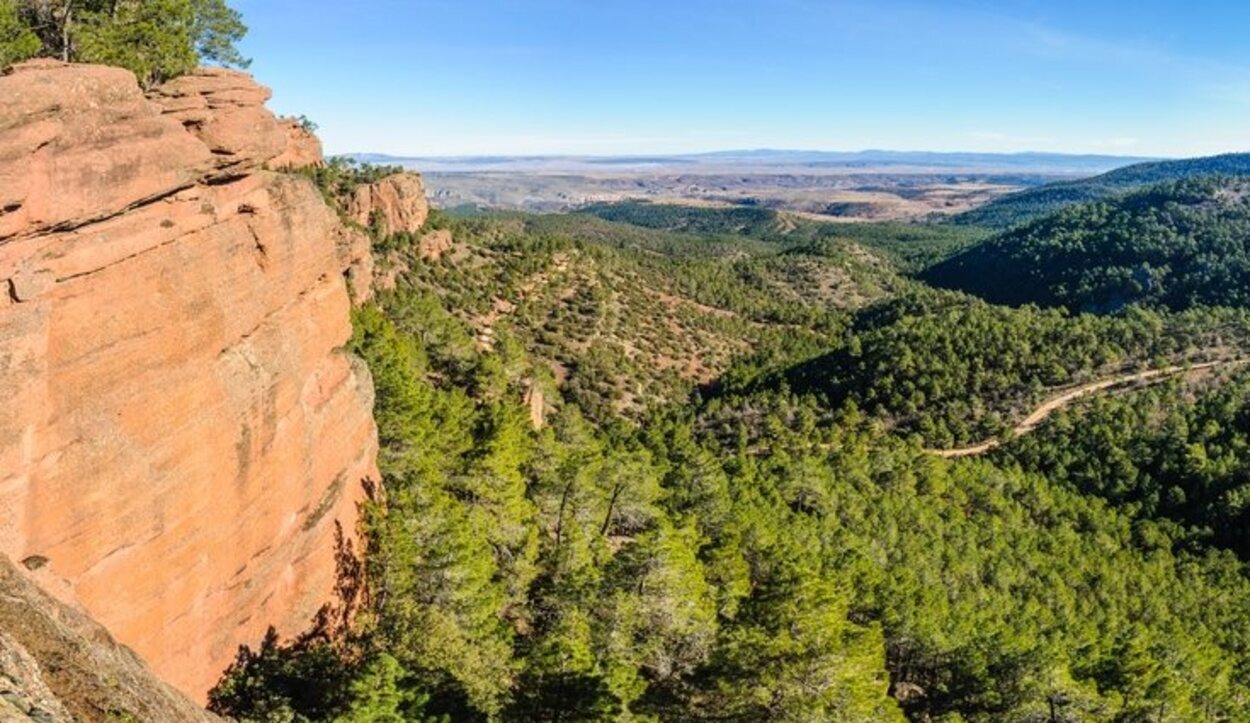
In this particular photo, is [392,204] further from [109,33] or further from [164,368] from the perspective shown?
[164,368]

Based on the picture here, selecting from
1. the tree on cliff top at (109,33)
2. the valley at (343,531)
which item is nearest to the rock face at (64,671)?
the valley at (343,531)

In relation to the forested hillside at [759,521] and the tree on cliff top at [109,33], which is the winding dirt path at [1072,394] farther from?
the tree on cliff top at [109,33]

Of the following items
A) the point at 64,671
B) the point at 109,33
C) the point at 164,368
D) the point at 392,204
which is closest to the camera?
the point at 64,671

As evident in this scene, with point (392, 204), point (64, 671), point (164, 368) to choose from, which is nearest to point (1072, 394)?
point (392, 204)

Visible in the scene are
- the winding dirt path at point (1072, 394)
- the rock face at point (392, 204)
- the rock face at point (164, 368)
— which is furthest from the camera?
the rock face at point (392, 204)

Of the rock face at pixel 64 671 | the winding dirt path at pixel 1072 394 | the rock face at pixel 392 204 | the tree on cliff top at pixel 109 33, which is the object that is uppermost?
the tree on cliff top at pixel 109 33

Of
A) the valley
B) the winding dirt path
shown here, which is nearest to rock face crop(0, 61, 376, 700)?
the valley

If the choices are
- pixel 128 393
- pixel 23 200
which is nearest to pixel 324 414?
pixel 128 393

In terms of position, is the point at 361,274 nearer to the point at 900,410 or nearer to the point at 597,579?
the point at 597,579
